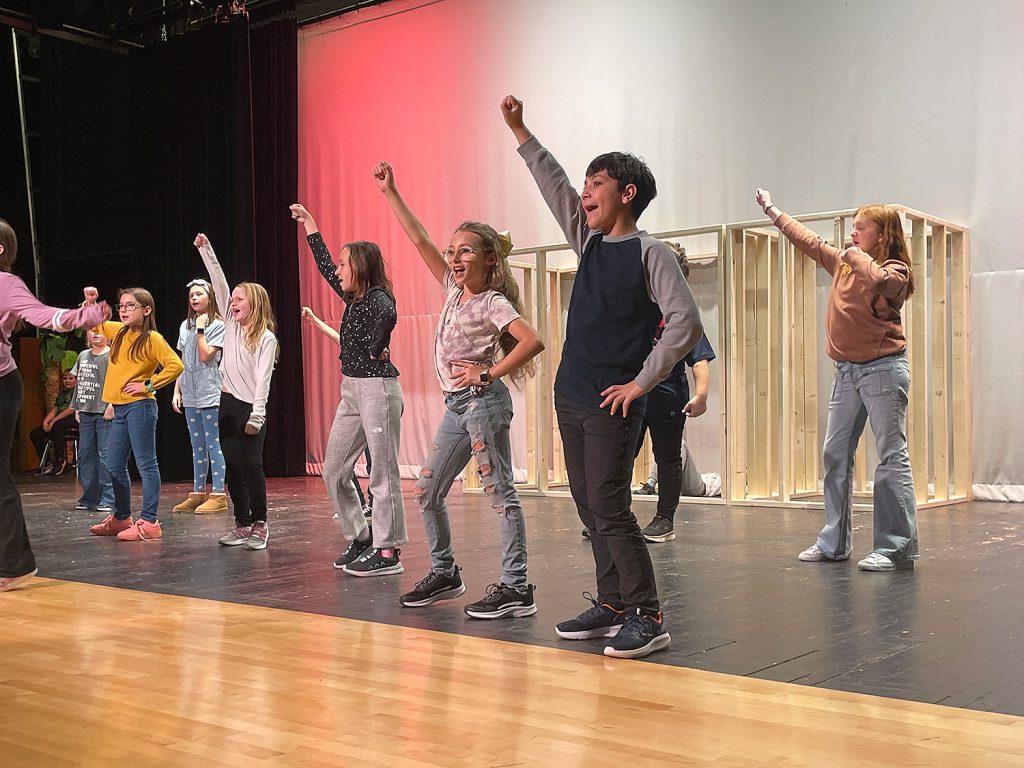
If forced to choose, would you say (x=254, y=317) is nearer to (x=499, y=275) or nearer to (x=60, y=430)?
(x=499, y=275)

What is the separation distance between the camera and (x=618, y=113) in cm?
871

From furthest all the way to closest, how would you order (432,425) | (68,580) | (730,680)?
1. (432,425)
2. (68,580)
3. (730,680)

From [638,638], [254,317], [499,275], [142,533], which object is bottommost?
[142,533]

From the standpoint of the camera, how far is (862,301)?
4.28 meters

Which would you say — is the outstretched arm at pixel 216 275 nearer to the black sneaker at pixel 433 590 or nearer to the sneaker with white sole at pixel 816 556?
the black sneaker at pixel 433 590

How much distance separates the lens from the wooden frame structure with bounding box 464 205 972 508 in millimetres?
6906

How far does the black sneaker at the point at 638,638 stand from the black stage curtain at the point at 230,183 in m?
7.88

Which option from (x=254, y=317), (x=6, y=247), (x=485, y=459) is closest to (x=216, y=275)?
(x=254, y=317)

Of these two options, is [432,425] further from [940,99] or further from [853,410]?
[853,410]

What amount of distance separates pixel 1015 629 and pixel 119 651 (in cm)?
247

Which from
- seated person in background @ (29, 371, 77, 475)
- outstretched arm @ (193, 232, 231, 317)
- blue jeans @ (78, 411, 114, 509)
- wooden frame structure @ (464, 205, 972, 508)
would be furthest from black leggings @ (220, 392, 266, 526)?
seated person in background @ (29, 371, 77, 475)

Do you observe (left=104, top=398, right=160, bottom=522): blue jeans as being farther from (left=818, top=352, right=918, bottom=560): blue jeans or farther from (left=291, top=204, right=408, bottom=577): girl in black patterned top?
(left=818, top=352, right=918, bottom=560): blue jeans

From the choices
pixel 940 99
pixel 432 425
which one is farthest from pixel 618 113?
pixel 432 425

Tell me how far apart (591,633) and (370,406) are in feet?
4.66
